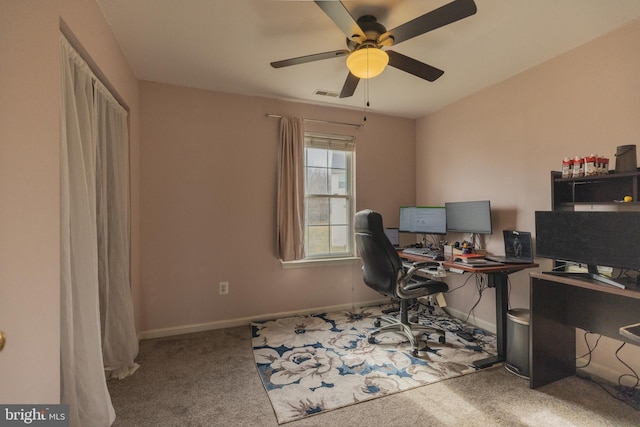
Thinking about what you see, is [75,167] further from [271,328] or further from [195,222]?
[271,328]

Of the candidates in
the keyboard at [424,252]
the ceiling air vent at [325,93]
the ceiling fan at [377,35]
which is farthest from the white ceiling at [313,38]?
the keyboard at [424,252]

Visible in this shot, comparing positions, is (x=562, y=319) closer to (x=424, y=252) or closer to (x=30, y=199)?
(x=424, y=252)

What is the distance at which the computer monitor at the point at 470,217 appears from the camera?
8.73 feet

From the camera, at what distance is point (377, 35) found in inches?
68.1

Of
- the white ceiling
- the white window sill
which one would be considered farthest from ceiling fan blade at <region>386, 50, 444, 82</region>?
the white window sill

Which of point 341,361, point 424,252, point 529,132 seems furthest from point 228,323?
point 529,132

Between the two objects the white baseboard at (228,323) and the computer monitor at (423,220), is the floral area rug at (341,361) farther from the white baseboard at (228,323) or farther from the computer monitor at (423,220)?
the computer monitor at (423,220)

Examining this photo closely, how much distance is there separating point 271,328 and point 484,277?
229 cm

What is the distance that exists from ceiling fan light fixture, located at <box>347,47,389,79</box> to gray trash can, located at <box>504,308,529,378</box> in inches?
82.4

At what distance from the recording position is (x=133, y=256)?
97.7 inches

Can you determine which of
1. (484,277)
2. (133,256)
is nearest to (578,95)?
(484,277)

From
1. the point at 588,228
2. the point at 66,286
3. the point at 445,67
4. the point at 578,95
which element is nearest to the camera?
the point at 66,286

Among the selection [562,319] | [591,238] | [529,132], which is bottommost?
[562,319]

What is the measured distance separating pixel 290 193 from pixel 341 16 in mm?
1892
